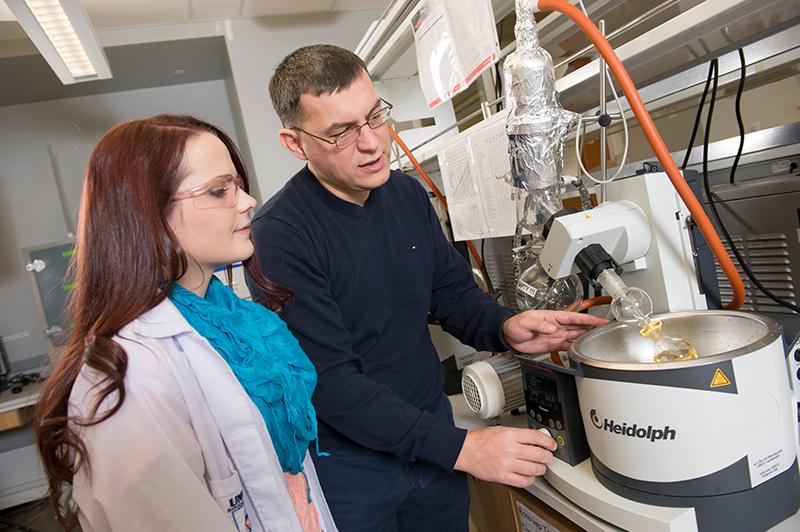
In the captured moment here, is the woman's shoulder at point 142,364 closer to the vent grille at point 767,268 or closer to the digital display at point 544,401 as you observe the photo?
the digital display at point 544,401

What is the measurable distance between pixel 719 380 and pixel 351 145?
74cm

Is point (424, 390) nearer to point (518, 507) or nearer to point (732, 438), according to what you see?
point (518, 507)

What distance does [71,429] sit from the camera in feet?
2.06

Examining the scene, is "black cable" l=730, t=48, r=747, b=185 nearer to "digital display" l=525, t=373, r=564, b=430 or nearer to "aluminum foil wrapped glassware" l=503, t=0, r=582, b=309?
"aluminum foil wrapped glassware" l=503, t=0, r=582, b=309

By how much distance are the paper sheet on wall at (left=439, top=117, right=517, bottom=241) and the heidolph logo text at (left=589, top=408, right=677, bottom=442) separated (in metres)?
0.64

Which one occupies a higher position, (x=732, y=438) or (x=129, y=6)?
(x=129, y=6)

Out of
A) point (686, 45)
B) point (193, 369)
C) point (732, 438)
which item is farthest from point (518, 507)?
point (686, 45)

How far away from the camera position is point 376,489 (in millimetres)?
1091

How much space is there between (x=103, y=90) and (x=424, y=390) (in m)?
3.68

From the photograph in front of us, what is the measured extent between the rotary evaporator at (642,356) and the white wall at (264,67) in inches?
98.1

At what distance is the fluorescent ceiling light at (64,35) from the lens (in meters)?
1.86

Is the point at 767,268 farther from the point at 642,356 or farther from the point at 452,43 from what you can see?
the point at 452,43

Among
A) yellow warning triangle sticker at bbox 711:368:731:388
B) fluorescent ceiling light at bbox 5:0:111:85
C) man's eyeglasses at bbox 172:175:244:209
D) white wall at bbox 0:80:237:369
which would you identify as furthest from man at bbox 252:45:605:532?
white wall at bbox 0:80:237:369

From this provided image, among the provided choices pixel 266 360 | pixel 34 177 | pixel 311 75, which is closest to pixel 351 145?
pixel 311 75
